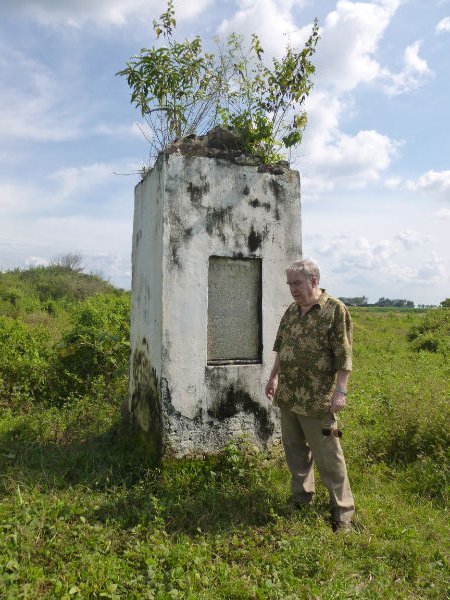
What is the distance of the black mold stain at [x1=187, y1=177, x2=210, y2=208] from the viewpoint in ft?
14.0

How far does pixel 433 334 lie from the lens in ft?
44.0

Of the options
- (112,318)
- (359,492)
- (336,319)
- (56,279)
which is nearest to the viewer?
(336,319)

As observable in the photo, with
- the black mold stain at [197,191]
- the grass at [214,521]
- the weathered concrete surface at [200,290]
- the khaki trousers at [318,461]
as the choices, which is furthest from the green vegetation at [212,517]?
the black mold stain at [197,191]

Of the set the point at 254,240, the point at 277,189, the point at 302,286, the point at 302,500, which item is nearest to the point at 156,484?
the point at 302,500

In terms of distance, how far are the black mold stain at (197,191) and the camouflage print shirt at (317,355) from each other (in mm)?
1332

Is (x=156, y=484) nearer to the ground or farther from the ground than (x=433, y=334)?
nearer to the ground

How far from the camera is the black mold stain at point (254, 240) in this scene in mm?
4480

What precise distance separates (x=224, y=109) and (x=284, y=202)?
41.3 inches

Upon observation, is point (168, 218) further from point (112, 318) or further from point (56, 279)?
point (56, 279)

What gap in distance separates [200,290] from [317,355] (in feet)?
3.92

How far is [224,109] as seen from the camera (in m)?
4.80

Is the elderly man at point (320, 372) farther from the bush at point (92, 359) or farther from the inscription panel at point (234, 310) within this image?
the bush at point (92, 359)

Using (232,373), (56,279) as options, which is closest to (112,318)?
(232,373)

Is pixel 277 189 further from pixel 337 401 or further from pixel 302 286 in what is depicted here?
pixel 337 401
